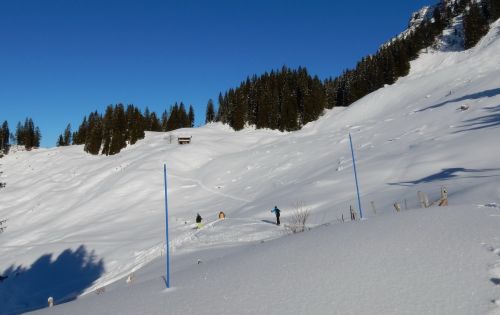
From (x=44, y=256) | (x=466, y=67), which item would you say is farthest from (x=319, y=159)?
(x=466, y=67)

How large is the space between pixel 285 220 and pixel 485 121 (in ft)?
58.9

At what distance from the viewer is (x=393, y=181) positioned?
2119 centimetres

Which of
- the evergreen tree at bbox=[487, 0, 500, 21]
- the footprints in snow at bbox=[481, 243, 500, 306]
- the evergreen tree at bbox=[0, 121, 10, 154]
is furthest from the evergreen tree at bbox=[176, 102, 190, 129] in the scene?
the footprints in snow at bbox=[481, 243, 500, 306]

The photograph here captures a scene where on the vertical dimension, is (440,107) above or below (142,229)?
above

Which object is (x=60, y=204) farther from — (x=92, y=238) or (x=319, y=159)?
(x=319, y=159)

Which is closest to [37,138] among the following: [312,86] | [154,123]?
[154,123]

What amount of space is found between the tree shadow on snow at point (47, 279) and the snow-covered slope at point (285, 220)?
12cm

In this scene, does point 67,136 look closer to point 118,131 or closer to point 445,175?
point 118,131

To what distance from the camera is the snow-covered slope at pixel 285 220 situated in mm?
4996

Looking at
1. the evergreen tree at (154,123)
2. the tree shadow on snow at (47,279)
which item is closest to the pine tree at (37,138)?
the evergreen tree at (154,123)

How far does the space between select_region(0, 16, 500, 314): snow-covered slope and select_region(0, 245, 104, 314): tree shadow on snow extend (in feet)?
0.39

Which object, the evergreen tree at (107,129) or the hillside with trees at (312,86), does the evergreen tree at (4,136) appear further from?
the hillside with trees at (312,86)

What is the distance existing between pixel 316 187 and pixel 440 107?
2184 cm

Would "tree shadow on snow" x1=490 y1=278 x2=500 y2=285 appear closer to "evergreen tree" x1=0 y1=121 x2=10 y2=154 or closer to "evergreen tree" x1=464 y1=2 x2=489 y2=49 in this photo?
"evergreen tree" x1=464 y1=2 x2=489 y2=49
